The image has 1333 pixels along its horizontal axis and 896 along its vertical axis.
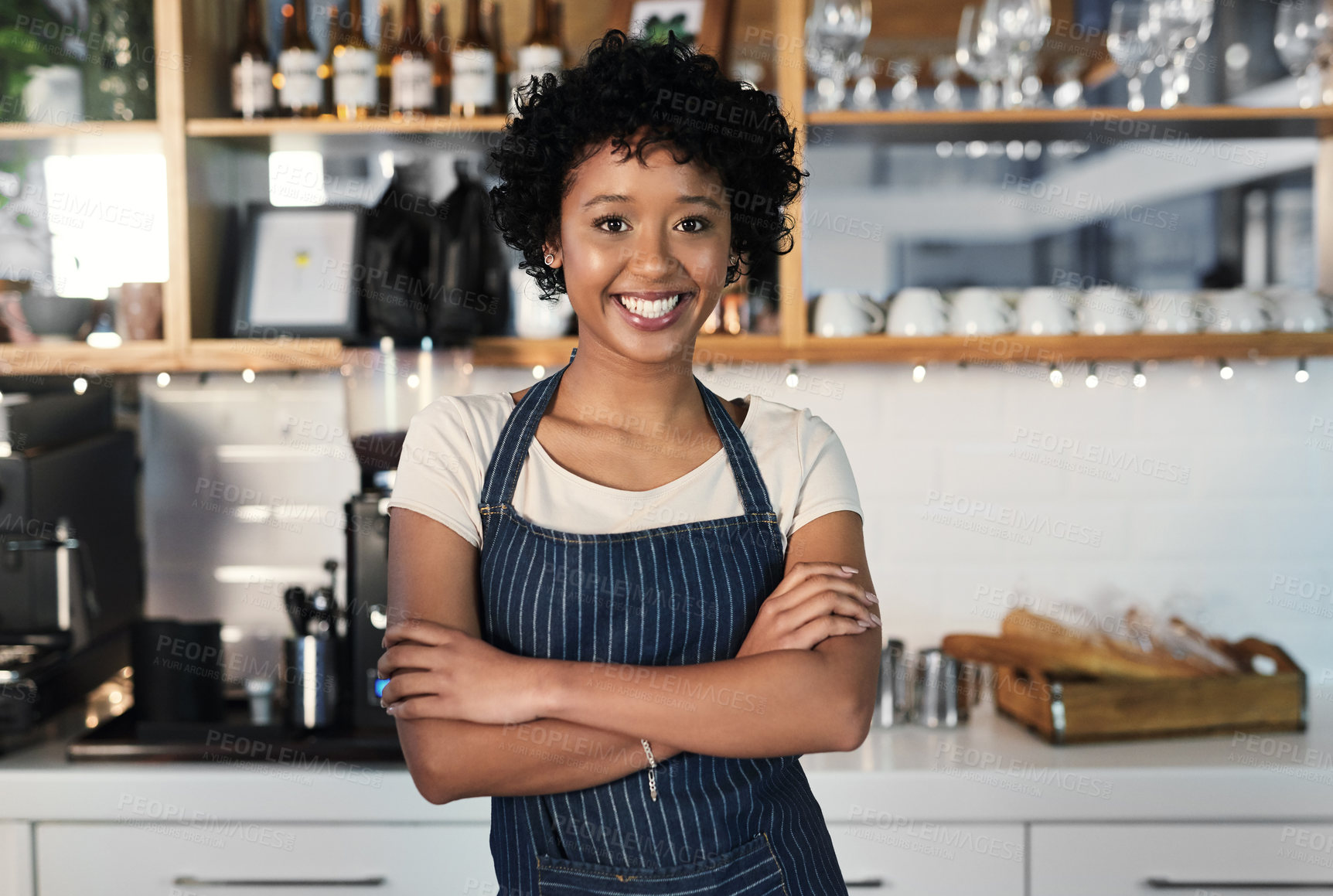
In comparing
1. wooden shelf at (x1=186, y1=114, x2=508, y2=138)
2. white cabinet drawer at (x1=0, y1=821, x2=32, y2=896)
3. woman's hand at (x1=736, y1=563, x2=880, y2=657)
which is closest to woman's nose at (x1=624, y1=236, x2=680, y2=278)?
woman's hand at (x1=736, y1=563, x2=880, y2=657)

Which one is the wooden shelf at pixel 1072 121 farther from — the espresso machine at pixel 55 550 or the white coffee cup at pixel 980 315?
the espresso machine at pixel 55 550

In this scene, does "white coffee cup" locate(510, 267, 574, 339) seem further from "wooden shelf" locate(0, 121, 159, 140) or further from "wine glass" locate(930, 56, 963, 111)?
"wine glass" locate(930, 56, 963, 111)

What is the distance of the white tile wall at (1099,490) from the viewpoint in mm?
2455

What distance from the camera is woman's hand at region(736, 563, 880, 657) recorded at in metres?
1.21

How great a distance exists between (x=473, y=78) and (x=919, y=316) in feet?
3.23

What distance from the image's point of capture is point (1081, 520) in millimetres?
2461

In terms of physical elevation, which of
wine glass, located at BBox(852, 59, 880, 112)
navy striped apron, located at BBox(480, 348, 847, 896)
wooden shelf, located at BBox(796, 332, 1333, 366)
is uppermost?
wine glass, located at BBox(852, 59, 880, 112)

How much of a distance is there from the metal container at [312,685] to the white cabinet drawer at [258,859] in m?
0.19

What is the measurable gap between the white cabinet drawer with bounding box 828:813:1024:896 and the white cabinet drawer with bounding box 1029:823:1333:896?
2.1 inches

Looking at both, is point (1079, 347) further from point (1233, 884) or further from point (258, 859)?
point (258, 859)

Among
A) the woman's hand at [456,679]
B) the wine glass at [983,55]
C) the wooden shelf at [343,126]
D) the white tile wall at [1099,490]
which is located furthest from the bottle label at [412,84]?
the woman's hand at [456,679]

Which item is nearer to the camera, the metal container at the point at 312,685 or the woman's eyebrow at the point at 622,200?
the woman's eyebrow at the point at 622,200

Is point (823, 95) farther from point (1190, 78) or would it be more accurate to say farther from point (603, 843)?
point (603, 843)

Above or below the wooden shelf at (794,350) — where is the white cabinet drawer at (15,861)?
below
